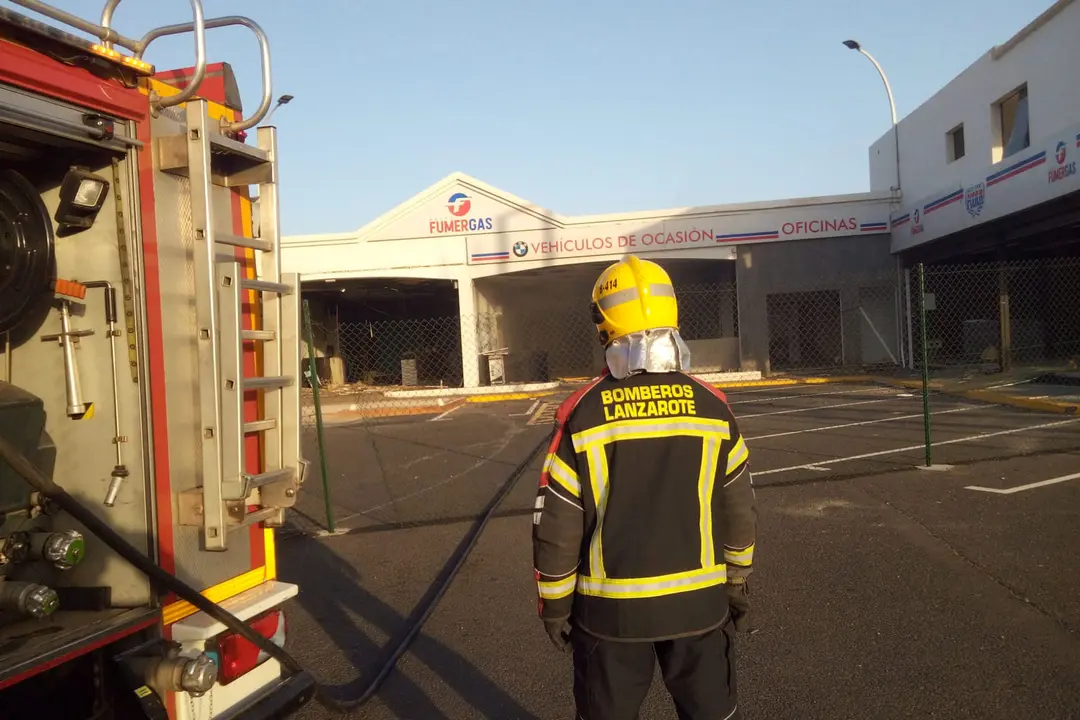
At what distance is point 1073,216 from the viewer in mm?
15578

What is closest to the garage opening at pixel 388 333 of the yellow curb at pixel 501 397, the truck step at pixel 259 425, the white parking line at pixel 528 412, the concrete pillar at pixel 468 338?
the concrete pillar at pixel 468 338

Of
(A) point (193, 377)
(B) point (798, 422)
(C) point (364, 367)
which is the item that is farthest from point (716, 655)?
(C) point (364, 367)

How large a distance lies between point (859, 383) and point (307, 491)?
13.4 meters

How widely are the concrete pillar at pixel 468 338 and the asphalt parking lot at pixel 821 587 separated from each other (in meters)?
12.0

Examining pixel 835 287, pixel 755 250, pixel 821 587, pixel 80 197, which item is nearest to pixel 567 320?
pixel 755 250

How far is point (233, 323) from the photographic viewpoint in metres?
2.64

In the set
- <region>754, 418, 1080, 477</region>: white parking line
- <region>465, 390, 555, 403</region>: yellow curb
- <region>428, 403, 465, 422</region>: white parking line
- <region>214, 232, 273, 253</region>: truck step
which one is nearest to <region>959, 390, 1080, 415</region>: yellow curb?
<region>754, 418, 1080, 477</region>: white parking line

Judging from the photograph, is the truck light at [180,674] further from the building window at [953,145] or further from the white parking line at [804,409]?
the building window at [953,145]

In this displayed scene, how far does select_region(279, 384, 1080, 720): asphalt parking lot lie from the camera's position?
4051mm

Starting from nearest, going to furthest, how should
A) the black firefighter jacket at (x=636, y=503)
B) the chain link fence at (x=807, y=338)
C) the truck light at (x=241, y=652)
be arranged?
1. the black firefighter jacket at (x=636, y=503)
2. the truck light at (x=241, y=652)
3. the chain link fence at (x=807, y=338)

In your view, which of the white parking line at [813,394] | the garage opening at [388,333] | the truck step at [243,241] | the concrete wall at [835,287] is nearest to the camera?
the truck step at [243,241]

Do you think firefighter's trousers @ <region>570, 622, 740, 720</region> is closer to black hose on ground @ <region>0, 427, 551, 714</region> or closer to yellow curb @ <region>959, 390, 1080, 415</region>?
black hose on ground @ <region>0, 427, 551, 714</region>

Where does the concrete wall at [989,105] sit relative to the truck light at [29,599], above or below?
above

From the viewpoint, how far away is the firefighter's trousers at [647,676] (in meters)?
2.45
